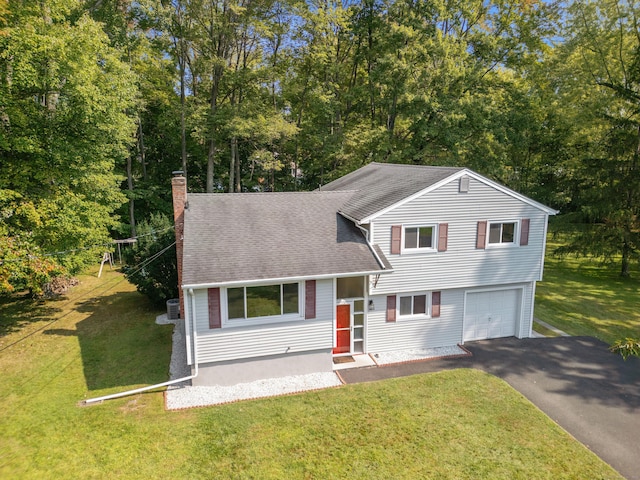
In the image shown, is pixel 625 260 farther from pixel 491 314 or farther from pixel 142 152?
pixel 142 152

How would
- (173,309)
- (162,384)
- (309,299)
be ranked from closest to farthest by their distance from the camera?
1. (162,384)
2. (309,299)
3. (173,309)

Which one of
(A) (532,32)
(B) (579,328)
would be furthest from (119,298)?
(A) (532,32)

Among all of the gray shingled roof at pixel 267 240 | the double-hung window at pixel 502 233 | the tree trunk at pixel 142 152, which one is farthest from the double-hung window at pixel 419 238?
the tree trunk at pixel 142 152

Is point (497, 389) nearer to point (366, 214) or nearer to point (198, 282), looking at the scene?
point (366, 214)

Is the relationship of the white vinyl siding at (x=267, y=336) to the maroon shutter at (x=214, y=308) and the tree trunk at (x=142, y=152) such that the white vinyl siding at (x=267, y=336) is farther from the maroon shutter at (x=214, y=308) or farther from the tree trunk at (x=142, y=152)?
the tree trunk at (x=142, y=152)

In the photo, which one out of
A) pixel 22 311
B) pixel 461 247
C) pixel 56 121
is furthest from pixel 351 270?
pixel 22 311

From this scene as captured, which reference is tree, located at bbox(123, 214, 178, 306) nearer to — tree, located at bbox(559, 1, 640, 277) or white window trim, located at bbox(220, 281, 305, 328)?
white window trim, located at bbox(220, 281, 305, 328)
